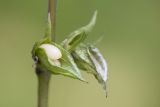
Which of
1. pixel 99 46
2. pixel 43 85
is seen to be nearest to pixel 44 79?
pixel 43 85

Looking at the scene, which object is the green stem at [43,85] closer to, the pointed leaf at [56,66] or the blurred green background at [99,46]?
the pointed leaf at [56,66]

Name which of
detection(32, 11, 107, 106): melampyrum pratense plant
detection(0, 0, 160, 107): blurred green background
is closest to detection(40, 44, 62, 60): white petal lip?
detection(32, 11, 107, 106): melampyrum pratense plant

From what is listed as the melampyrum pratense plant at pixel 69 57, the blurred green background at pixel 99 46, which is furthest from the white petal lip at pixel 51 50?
the blurred green background at pixel 99 46

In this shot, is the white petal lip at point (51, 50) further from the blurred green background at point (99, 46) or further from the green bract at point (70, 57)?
the blurred green background at point (99, 46)

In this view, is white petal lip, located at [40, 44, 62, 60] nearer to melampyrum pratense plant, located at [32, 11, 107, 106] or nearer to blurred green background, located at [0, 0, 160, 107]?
melampyrum pratense plant, located at [32, 11, 107, 106]

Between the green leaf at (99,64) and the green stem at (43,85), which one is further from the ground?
the green leaf at (99,64)

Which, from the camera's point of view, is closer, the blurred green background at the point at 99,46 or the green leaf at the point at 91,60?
the green leaf at the point at 91,60

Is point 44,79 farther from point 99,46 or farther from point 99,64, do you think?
point 99,46

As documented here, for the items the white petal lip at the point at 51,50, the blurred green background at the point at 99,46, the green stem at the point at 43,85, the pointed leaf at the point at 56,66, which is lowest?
the green stem at the point at 43,85
